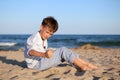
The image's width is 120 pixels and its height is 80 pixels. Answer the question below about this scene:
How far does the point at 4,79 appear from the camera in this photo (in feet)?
12.8

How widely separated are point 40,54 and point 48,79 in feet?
1.48

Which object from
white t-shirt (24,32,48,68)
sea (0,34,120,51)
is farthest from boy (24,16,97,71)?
sea (0,34,120,51)

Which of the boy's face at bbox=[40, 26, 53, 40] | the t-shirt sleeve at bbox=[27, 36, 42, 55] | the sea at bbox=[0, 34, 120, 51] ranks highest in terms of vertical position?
the boy's face at bbox=[40, 26, 53, 40]

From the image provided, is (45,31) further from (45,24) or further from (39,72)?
(39,72)

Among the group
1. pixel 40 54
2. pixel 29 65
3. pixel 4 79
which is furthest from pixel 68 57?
pixel 4 79

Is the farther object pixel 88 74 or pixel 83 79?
pixel 88 74

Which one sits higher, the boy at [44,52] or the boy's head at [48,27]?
the boy's head at [48,27]

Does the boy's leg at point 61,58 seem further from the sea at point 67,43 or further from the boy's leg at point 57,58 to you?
the sea at point 67,43

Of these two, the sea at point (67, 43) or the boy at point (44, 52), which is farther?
the sea at point (67, 43)

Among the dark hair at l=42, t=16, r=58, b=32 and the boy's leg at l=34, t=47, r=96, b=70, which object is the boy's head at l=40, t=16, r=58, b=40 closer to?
the dark hair at l=42, t=16, r=58, b=32

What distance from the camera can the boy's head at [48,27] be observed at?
4043 mm

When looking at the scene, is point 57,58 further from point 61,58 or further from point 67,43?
point 67,43

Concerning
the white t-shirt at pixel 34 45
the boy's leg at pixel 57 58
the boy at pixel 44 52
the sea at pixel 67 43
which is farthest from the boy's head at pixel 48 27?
the sea at pixel 67 43

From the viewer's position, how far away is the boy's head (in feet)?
13.3
